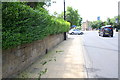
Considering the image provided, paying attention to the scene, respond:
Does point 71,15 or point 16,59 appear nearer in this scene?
point 16,59

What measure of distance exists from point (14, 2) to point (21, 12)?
17.1 inches

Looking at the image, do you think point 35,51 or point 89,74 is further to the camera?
point 35,51

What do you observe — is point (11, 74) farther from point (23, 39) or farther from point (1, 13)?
point (1, 13)

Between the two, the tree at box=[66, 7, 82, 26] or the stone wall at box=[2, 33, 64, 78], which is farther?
the tree at box=[66, 7, 82, 26]

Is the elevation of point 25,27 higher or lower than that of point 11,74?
higher

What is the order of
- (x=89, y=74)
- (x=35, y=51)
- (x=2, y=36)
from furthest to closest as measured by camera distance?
1. (x=35, y=51)
2. (x=89, y=74)
3. (x=2, y=36)

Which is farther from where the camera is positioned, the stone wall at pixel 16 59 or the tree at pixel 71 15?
the tree at pixel 71 15

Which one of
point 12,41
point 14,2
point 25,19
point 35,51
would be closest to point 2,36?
point 12,41

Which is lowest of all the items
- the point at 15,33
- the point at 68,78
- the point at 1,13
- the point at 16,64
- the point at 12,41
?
the point at 68,78

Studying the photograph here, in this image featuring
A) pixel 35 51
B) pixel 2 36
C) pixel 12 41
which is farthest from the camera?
pixel 35 51

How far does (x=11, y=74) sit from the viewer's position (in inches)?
138

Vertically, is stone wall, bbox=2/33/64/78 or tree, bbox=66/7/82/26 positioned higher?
tree, bbox=66/7/82/26

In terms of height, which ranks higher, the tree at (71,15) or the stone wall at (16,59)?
the tree at (71,15)

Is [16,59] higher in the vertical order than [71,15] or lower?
lower
